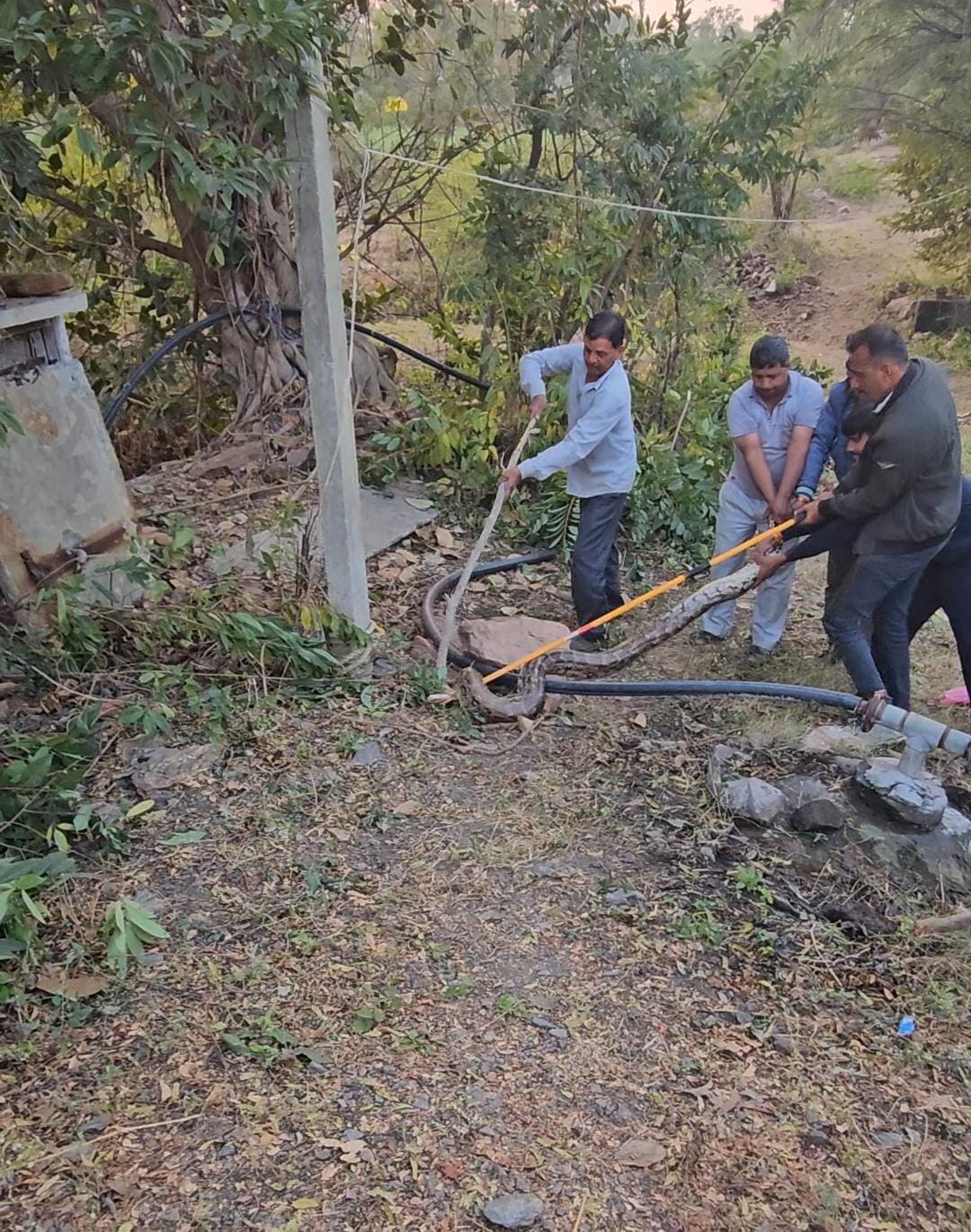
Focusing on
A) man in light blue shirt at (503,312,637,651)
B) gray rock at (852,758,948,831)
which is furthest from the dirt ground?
man in light blue shirt at (503,312,637,651)

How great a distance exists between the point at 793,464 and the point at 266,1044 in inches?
113

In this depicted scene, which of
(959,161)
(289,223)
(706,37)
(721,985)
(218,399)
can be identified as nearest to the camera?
(721,985)

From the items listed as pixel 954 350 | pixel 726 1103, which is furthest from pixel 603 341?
pixel 954 350

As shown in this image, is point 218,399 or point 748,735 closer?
point 748,735

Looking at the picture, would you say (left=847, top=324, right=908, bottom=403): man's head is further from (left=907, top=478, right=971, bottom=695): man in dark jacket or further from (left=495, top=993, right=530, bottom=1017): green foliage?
(left=495, top=993, right=530, bottom=1017): green foliage

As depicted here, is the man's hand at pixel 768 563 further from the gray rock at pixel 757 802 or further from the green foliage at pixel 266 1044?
the green foliage at pixel 266 1044

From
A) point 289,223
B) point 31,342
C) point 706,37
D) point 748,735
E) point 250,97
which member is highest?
point 706,37

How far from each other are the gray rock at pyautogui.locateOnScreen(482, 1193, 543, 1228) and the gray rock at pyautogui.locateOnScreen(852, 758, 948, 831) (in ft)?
5.50

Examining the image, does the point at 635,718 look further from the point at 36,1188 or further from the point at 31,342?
the point at 31,342

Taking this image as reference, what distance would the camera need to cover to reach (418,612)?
4.26 metres

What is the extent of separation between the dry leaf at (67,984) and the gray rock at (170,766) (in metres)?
0.73

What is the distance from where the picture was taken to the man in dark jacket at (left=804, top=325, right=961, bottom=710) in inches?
120

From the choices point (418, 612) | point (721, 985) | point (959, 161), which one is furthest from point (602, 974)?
point (959, 161)

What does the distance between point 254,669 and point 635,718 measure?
1486 millimetres
